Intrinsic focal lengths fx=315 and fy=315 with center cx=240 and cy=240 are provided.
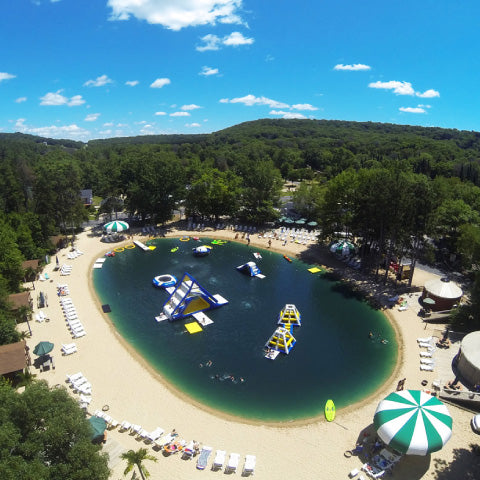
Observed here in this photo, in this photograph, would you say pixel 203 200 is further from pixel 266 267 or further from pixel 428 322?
pixel 428 322

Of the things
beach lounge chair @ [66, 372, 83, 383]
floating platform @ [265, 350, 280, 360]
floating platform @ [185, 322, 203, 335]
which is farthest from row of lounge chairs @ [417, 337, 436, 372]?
beach lounge chair @ [66, 372, 83, 383]

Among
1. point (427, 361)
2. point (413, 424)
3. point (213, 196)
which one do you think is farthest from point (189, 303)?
point (213, 196)

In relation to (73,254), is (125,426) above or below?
below

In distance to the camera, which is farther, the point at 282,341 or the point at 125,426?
the point at 282,341

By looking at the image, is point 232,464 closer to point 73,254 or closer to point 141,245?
point 73,254

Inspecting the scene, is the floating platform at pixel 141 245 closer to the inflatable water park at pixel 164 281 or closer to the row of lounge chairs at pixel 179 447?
the inflatable water park at pixel 164 281

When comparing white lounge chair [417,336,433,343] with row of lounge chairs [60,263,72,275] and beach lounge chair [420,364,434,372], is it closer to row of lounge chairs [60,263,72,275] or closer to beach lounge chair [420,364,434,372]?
beach lounge chair [420,364,434,372]

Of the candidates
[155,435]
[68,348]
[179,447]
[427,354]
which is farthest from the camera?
[427,354]

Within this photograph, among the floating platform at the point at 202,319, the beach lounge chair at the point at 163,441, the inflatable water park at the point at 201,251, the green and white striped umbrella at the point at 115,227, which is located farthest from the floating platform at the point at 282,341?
the green and white striped umbrella at the point at 115,227
